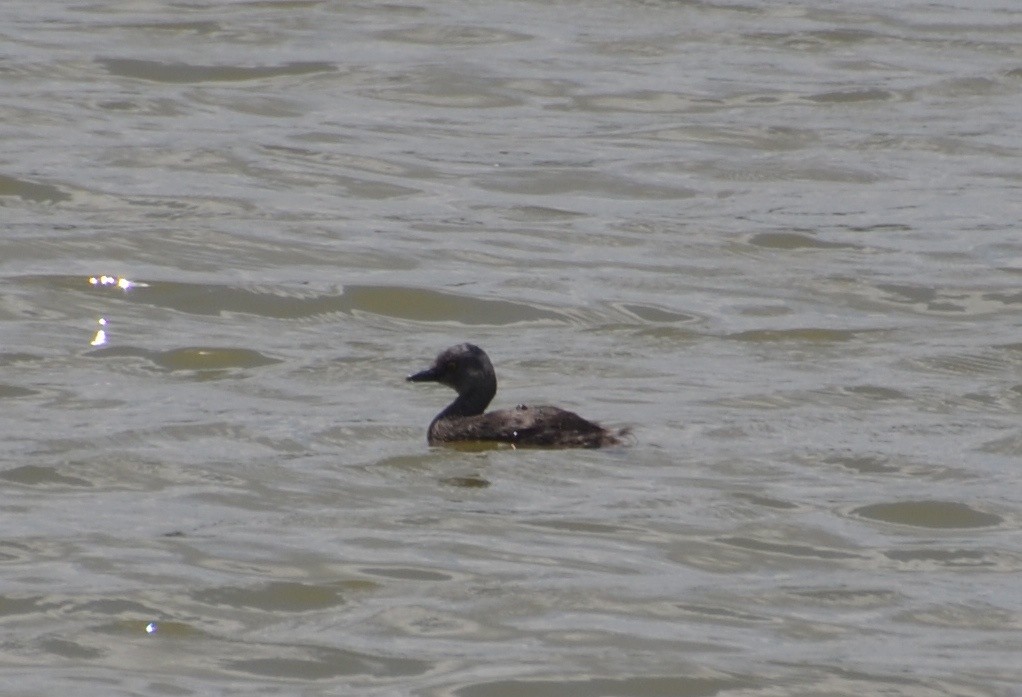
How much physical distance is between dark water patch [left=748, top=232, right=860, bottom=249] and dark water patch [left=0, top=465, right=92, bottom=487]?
6.75m

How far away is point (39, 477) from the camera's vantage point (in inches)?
408

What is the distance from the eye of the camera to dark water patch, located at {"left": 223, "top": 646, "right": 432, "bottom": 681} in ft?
26.3

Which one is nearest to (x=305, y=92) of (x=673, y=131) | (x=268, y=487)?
(x=673, y=131)

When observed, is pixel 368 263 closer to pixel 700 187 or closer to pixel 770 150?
pixel 700 187

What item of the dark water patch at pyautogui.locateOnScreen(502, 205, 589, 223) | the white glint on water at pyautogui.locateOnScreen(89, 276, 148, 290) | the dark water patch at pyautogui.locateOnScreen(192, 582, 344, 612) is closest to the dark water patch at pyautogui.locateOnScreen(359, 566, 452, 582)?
the dark water patch at pyautogui.locateOnScreen(192, 582, 344, 612)

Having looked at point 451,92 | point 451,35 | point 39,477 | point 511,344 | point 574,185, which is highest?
point 451,35

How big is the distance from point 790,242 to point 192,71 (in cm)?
676

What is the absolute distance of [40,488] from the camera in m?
10.2

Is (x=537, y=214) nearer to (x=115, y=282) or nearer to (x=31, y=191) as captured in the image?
(x=31, y=191)

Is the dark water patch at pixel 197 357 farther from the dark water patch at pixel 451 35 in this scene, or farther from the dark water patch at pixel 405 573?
the dark water patch at pixel 451 35

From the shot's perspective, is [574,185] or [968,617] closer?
[968,617]

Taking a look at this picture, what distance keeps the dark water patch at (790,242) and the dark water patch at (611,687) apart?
824 centimetres

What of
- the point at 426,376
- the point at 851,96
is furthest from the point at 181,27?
the point at 426,376

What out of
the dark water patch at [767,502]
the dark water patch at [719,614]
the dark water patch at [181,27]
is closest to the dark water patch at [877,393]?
the dark water patch at [767,502]
